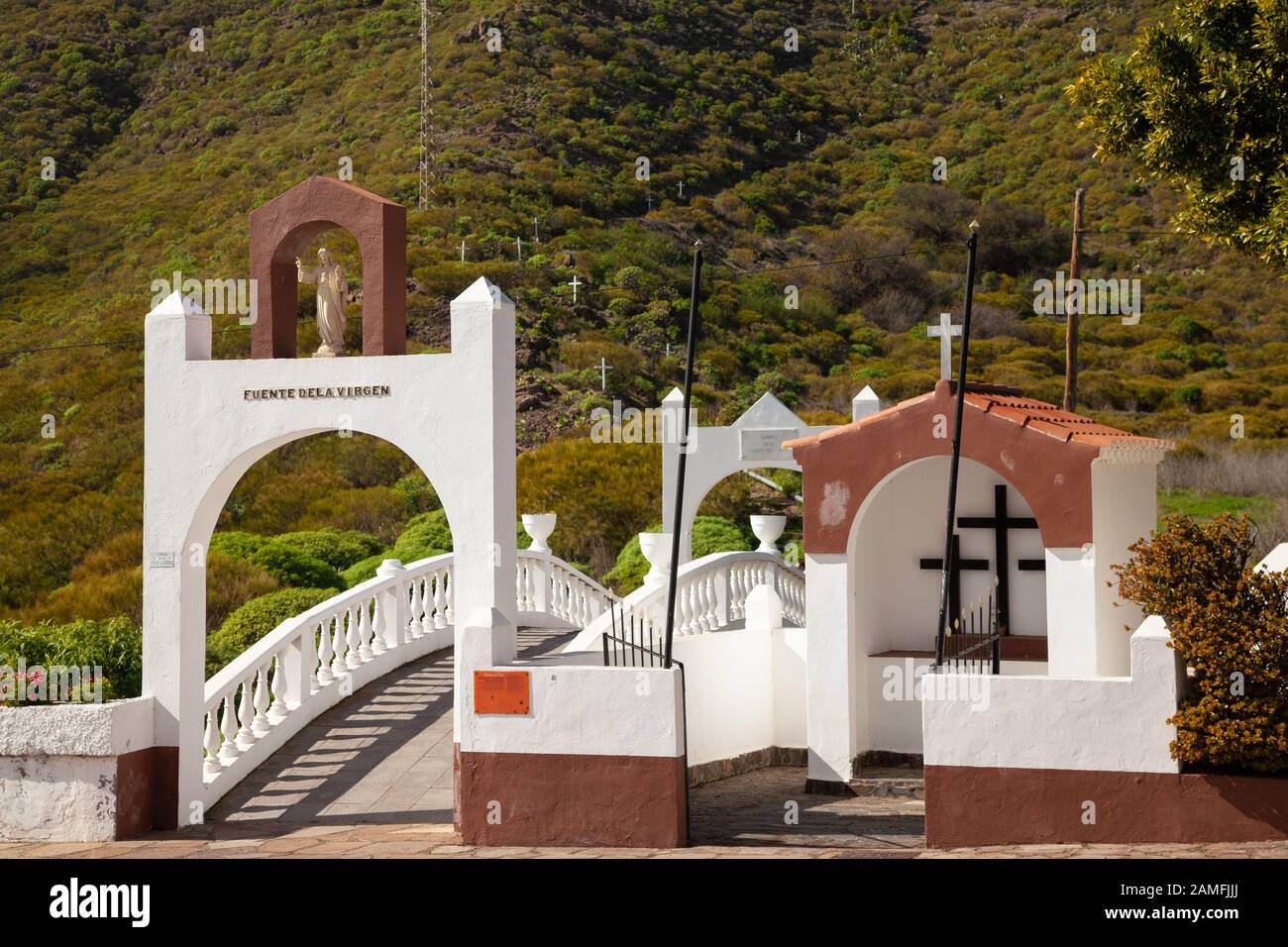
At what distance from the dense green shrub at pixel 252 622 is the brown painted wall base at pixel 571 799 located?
290 inches

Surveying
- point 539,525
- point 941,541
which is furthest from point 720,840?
point 539,525

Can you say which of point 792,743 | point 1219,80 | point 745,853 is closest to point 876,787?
point 792,743

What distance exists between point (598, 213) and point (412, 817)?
119ft

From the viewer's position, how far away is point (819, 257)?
47.1 m

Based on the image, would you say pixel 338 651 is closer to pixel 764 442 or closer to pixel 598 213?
pixel 764 442

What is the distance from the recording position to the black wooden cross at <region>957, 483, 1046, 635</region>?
478 inches

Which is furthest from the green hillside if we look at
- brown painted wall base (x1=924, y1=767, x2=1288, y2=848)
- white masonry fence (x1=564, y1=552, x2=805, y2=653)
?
brown painted wall base (x1=924, y1=767, x2=1288, y2=848)

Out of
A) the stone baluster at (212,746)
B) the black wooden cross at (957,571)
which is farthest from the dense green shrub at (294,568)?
the black wooden cross at (957,571)

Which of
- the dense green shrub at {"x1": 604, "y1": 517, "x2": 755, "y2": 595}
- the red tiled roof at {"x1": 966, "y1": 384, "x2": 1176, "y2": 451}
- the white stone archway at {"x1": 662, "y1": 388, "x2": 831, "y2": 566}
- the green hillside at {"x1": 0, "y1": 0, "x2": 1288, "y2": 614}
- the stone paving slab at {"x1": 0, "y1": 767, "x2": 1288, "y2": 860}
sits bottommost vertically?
the stone paving slab at {"x1": 0, "y1": 767, "x2": 1288, "y2": 860}

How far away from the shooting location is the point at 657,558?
46.7ft

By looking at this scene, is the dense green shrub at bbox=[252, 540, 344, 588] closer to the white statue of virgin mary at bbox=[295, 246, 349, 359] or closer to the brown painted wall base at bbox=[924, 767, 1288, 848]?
the white statue of virgin mary at bbox=[295, 246, 349, 359]

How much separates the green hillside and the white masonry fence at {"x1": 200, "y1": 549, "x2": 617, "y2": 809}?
8.91 metres

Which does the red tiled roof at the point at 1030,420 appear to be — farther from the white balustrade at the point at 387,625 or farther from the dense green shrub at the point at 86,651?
the dense green shrub at the point at 86,651

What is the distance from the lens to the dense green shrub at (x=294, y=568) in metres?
21.7
